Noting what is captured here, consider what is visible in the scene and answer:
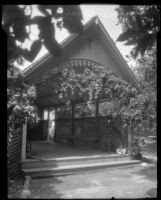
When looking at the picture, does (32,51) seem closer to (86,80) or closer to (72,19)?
(72,19)

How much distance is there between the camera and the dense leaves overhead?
128 cm

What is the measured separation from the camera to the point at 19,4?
1.18 metres

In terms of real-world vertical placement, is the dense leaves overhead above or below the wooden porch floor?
above

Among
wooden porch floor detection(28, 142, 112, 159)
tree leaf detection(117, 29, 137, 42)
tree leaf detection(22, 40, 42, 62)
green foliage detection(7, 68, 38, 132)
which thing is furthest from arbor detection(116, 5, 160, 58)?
wooden porch floor detection(28, 142, 112, 159)

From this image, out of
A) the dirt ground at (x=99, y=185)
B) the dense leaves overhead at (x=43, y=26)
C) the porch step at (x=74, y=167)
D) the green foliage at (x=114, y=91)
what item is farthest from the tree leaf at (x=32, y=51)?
the green foliage at (x=114, y=91)

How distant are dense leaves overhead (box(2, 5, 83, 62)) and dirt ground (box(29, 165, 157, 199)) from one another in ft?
18.7

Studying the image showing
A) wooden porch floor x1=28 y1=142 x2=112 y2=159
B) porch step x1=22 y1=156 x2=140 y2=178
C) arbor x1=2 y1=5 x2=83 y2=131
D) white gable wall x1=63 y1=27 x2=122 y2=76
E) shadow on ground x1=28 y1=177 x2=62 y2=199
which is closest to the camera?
arbor x1=2 y1=5 x2=83 y2=131

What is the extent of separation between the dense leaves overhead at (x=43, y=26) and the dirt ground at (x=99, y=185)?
18.7 feet

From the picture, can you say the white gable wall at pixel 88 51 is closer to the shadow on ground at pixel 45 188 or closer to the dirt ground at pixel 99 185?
the dirt ground at pixel 99 185

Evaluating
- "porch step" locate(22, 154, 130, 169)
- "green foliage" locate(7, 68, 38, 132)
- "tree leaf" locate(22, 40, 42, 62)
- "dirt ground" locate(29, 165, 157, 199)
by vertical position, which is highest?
"tree leaf" locate(22, 40, 42, 62)

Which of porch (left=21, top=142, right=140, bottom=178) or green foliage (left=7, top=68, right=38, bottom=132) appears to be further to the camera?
porch (left=21, top=142, right=140, bottom=178)

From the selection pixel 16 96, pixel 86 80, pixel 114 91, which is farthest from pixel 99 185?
pixel 16 96

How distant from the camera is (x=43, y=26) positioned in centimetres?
131

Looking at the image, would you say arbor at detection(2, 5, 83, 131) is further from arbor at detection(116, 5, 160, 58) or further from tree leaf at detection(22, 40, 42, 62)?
arbor at detection(116, 5, 160, 58)
